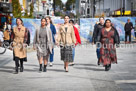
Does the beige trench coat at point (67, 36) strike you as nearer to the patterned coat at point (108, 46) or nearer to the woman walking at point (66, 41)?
the woman walking at point (66, 41)

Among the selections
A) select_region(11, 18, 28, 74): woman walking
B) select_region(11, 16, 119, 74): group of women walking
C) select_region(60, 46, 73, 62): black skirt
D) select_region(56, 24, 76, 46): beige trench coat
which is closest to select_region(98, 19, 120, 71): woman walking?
select_region(11, 16, 119, 74): group of women walking

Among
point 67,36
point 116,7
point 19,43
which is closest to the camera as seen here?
point 19,43

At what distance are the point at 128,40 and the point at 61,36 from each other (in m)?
16.0

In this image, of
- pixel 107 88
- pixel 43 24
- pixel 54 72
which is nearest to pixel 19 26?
pixel 43 24

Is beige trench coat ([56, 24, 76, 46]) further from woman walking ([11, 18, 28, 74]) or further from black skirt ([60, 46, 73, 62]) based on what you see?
woman walking ([11, 18, 28, 74])

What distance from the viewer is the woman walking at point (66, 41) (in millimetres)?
10422

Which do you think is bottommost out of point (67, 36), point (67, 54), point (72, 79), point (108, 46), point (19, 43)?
point (72, 79)

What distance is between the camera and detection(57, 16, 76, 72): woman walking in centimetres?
1042

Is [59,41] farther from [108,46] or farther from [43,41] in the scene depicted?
[108,46]

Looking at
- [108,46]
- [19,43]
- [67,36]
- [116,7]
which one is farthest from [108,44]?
[116,7]

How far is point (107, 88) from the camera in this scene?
757 cm

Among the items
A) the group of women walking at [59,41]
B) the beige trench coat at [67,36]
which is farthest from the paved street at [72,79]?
the beige trench coat at [67,36]

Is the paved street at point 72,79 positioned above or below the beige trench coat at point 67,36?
below

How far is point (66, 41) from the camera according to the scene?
412 inches
